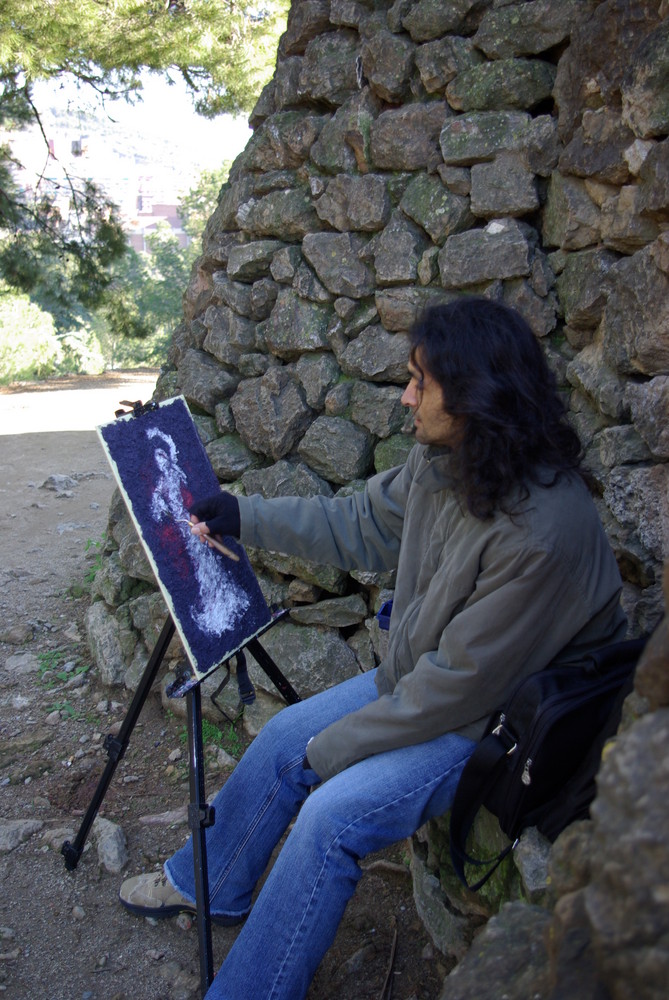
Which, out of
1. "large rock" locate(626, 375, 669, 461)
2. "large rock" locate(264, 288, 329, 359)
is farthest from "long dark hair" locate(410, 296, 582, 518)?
"large rock" locate(264, 288, 329, 359)

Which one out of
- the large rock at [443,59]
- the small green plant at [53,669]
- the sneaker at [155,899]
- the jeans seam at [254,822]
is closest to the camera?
the jeans seam at [254,822]

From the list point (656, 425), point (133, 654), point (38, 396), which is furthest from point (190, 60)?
point (38, 396)

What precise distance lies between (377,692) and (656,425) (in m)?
0.93

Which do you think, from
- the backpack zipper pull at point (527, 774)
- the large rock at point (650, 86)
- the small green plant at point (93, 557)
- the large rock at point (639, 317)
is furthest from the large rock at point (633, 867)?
the small green plant at point (93, 557)

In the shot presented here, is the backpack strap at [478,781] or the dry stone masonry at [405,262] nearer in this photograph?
the backpack strap at [478,781]

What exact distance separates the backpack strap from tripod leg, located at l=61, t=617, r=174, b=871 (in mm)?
827

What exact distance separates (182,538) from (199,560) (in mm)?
75

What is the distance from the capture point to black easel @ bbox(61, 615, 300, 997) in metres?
1.94

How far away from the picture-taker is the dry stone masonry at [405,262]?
7.31 feet

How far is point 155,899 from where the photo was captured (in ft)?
7.42

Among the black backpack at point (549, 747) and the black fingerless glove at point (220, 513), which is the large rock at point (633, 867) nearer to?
the black backpack at point (549, 747)

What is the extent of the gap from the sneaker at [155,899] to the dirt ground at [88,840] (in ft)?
0.18

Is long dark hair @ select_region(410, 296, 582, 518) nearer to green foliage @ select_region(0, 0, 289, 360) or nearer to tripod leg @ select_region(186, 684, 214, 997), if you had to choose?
tripod leg @ select_region(186, 684, 214, 997)

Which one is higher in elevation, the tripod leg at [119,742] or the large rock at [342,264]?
the large rock at [342,264]
